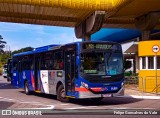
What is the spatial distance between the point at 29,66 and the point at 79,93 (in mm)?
A: 7917

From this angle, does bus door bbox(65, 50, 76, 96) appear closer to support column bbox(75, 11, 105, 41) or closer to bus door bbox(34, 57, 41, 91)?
bus door bbox(34, 57, 41, 91)

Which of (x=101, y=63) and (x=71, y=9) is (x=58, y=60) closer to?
(x=101, y=63)

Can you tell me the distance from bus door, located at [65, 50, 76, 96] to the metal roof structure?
9.25 metres

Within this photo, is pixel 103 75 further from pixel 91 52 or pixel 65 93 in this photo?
pixel 65 93

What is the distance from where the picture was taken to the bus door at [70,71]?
55.0ft

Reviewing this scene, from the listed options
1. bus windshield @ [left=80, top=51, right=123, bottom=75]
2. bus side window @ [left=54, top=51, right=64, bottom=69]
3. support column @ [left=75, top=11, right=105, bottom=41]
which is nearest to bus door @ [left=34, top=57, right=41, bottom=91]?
bus side window @ [left=54, top=51, right=64, bottom=69]

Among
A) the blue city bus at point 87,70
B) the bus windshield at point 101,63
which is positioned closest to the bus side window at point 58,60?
the blue city bus at point 87,70

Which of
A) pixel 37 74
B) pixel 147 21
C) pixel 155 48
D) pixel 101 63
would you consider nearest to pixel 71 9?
pixel 147 21

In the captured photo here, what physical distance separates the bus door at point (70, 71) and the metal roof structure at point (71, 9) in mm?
9250

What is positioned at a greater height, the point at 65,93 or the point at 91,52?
the point at 91,52

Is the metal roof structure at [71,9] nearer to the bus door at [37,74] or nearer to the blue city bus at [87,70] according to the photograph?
the bus door at [37,74]

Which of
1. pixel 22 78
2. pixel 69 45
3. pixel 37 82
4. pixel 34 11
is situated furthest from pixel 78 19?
pixel 69 45

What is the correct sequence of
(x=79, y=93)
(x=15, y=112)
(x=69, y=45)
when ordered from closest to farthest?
(x=15, y=112)
(x=79, y=93)
(x=69, y=45)

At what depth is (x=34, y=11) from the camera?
33500 mm
